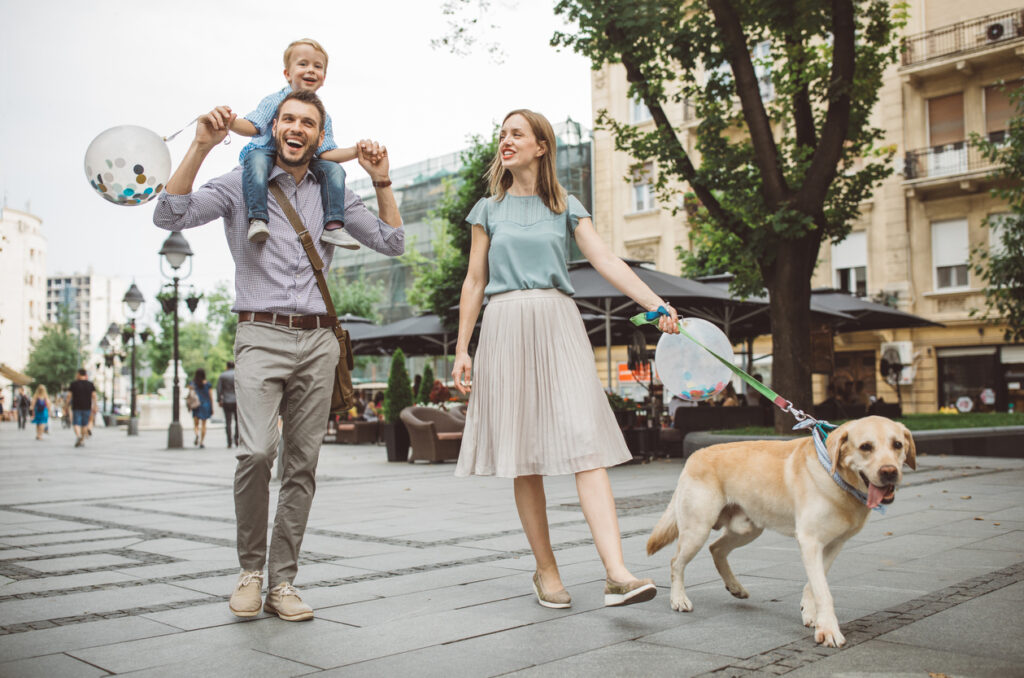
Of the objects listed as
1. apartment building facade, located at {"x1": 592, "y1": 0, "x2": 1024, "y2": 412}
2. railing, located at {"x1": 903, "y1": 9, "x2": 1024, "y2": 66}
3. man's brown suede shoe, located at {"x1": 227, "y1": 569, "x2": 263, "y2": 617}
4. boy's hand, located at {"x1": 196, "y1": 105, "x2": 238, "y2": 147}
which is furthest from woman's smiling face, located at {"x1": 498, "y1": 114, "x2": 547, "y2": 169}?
railing, located at {"x1": 903, "y1": 9, "x2": 1024, "y2": 66}

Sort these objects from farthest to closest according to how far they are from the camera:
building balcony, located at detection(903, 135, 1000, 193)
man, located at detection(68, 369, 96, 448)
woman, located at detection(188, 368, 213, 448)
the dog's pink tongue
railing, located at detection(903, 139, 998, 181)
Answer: railing, located at detection(903, 139, 998, 181) < building balcony, located at detection(903, 135, 1000, 193) < man, located at detection(68, 369, 96, 448) < woman, located at detection(188, 368, 213, 448) < the dog's pink tongue

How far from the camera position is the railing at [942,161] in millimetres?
26641

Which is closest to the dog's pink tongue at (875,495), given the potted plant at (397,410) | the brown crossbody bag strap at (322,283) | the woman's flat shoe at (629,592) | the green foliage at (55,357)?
the woman's flat shoe at (629,592)

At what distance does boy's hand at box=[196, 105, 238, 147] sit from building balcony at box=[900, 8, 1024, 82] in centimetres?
2594

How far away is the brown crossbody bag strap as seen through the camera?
13.0 ft

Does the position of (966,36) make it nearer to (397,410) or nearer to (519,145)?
(397,410)

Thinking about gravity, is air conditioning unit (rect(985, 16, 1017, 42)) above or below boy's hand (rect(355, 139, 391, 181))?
above

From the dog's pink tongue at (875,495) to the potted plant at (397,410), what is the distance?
12.4 m

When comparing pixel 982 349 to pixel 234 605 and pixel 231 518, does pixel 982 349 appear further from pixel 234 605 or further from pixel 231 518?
pixel 234 605

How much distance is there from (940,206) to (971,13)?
19.2 ft

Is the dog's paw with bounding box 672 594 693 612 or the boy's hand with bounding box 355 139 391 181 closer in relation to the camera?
the dog's paw with bounding box 672 594 693 612

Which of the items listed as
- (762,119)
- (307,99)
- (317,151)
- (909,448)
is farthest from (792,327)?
(307,99)

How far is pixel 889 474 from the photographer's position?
313cm

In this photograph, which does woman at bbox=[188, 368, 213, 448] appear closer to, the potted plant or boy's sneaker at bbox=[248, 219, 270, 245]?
the potted plant
